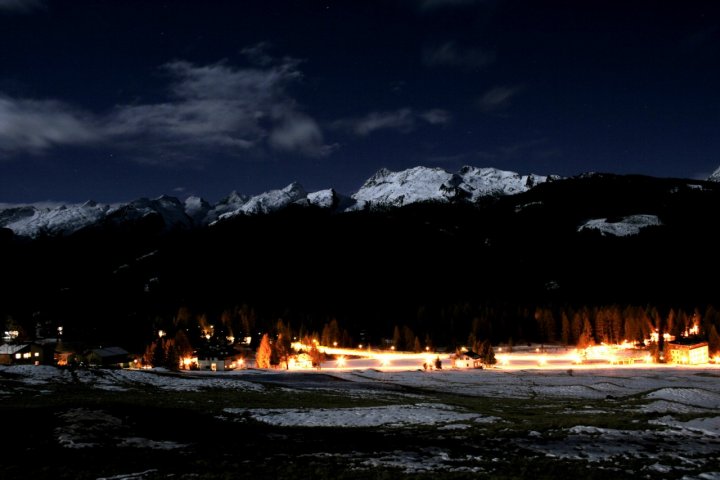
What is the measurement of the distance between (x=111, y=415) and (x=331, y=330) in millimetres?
158859

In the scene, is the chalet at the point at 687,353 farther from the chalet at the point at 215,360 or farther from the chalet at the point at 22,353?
the chalet at the point at 22,353

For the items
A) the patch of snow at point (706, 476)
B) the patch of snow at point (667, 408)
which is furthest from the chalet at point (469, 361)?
the patch of snow at point (706, 476)

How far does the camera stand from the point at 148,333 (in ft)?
552

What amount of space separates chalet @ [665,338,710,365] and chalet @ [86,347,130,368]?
136m

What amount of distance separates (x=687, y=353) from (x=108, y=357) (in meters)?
142

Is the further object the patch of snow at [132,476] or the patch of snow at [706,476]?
the patch of snow at [706,476]

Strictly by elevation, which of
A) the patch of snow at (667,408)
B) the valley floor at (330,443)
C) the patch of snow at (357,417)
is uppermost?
the valley floor at (330,443)

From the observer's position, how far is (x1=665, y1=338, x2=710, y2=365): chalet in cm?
13250

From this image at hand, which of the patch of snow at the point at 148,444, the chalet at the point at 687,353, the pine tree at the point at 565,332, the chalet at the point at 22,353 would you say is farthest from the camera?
the pine tree at the point at 565,332

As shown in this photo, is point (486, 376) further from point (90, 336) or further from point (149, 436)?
point (90, 336)

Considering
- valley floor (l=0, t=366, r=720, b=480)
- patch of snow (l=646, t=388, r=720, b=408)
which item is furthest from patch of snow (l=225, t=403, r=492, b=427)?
patch of snow (l=646, t=388, r=720, b=408)

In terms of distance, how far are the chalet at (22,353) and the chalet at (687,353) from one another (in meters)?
152

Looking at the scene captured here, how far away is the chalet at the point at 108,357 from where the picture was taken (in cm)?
12344

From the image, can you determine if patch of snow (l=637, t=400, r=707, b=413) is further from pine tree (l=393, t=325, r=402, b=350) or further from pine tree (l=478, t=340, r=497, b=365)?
pine tree (l=393, t=325, r=402, b=350)
